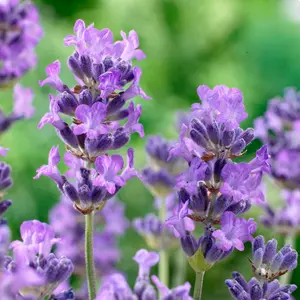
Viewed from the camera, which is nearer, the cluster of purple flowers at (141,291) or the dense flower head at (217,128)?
the cluster of purple flowers at (141,291)

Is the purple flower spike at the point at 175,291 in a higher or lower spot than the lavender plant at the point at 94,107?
lower

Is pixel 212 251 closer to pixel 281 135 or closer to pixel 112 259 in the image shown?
pixel 281 135

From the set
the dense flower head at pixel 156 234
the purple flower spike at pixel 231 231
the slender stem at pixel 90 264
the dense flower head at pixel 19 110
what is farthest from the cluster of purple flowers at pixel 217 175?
the dense flower head at pixel 156 234

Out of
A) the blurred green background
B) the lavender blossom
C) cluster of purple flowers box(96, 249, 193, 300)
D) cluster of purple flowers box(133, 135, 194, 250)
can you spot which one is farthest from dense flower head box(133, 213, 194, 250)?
the blurred green background

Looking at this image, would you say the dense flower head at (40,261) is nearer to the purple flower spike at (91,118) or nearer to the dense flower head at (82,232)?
the purple flower spike at (91,118)

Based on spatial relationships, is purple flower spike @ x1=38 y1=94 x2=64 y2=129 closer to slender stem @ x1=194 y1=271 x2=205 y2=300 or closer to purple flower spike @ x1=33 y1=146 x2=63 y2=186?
purple flower spike @ x1=33 y1=146 x2=63 y2=186

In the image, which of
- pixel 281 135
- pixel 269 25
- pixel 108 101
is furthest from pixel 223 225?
pixel 269 25

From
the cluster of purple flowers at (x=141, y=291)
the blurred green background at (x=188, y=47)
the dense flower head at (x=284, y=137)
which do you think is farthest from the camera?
the blurred green background at (x=188, y=47)
